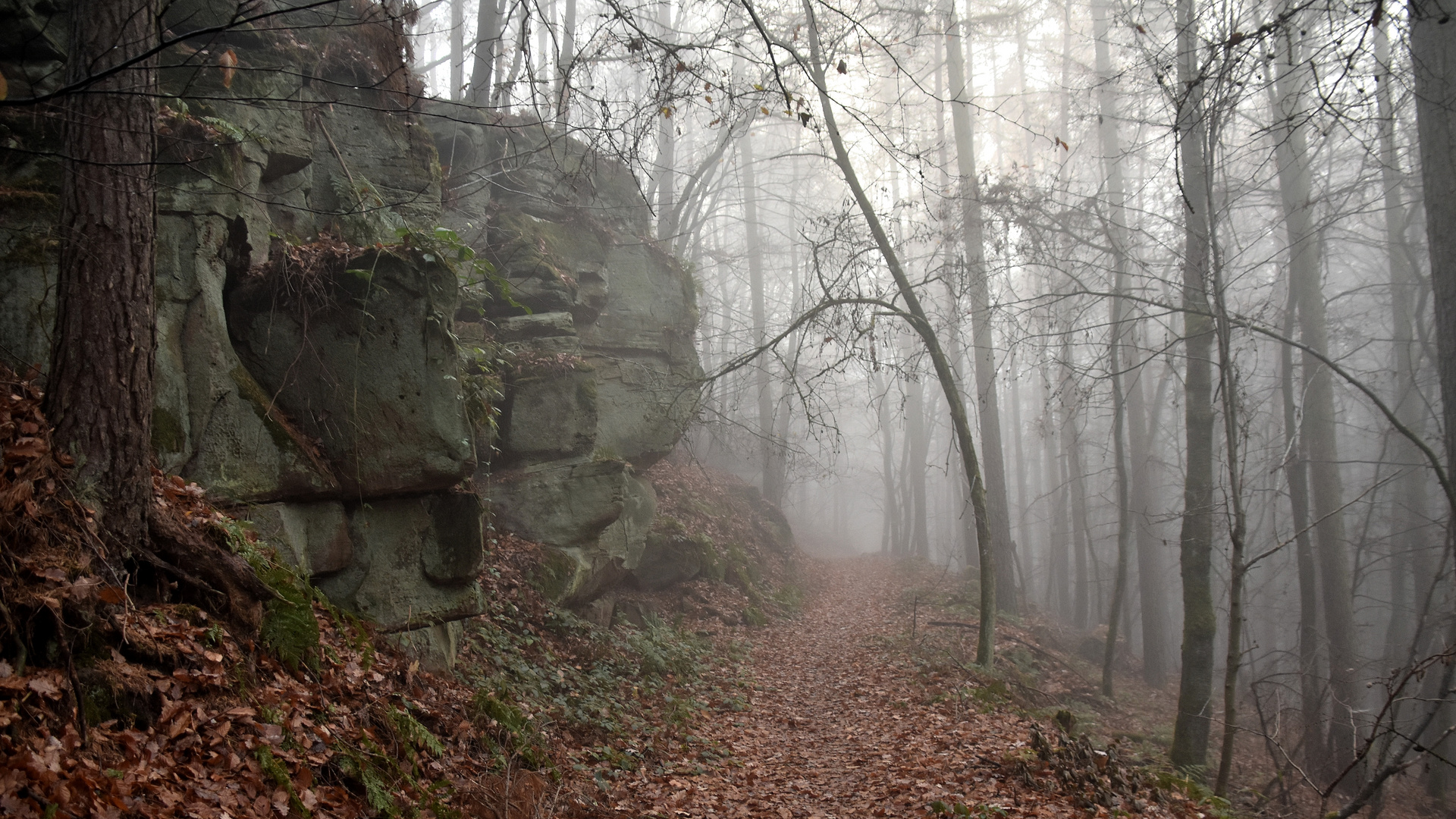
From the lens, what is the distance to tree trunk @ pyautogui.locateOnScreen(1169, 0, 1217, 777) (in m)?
8.77

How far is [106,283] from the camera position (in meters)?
3.88

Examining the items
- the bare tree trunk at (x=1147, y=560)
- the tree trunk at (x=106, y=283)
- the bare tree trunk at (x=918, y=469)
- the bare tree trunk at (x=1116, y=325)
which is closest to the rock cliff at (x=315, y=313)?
the tree trunk at (x=106, y=283)

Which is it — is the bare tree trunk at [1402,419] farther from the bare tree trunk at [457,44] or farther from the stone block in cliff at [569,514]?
the bare tree trunk at [457,44]

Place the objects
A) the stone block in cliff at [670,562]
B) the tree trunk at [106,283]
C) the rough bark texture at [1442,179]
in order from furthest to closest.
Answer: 1. the stone block in cliff at [670,562]
2. the rough bark texture at [1442,179]
3. the tree trunk at [106,283]

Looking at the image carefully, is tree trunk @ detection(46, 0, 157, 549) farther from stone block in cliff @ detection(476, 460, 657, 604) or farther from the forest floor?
stone block in cliff @ detection(476, 460, 657, 604)

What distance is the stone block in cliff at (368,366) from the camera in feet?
19.8

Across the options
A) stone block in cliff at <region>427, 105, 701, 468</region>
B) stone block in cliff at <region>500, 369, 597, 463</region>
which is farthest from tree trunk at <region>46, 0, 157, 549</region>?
stone block in cliff at <region>427, 105, 701, 468</region>

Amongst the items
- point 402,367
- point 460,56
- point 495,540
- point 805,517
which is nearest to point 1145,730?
point 495,540

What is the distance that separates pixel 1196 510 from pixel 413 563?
9118 mm

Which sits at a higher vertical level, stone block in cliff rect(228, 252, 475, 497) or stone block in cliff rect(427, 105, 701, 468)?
stone block in cliff rect(427, 105, 701, 468)

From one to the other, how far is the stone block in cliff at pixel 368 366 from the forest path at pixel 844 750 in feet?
10.9

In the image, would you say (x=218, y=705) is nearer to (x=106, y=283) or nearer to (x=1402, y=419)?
(x=106, y=283)

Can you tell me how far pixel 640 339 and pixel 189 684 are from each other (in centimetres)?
1069

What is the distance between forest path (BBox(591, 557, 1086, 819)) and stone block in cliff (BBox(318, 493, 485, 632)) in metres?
2.37
